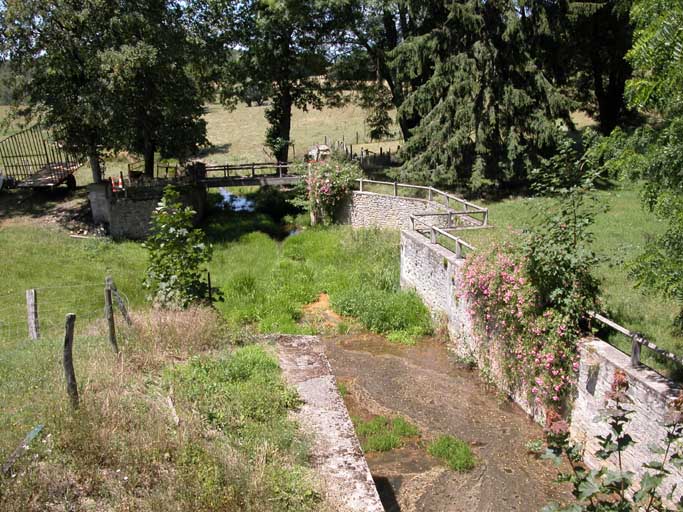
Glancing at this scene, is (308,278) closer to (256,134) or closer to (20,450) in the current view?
(20,450)

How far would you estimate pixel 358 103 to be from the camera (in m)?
34.5

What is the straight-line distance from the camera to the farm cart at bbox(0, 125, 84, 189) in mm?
24484

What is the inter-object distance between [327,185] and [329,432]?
59.5 ft

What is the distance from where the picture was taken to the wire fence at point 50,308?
11922mm

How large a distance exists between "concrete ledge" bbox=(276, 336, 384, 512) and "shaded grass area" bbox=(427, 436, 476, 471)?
2.68 meters

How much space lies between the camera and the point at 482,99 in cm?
2333

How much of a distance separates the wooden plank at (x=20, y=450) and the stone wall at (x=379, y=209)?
17.2 meters

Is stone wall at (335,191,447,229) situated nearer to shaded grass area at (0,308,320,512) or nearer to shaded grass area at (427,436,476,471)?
shaded grass area at (427,436,476,471)

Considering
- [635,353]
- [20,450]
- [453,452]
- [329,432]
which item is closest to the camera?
[20,450]

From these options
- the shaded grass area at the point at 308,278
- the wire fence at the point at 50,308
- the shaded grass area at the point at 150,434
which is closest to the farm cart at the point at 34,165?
the shaded grass area at the point at 308,278

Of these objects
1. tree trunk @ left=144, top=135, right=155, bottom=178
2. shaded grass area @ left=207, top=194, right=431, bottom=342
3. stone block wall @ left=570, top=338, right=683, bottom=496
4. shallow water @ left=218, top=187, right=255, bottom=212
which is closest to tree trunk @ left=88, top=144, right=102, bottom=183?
tree trunk @ left=144, top=135, right=155, bottom=178

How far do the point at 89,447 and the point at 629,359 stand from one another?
283 inches

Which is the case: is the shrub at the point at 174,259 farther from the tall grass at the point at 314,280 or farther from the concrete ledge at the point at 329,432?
the tall grass at the point at 314,280

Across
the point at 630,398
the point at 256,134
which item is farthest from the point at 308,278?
the point at 256,134
